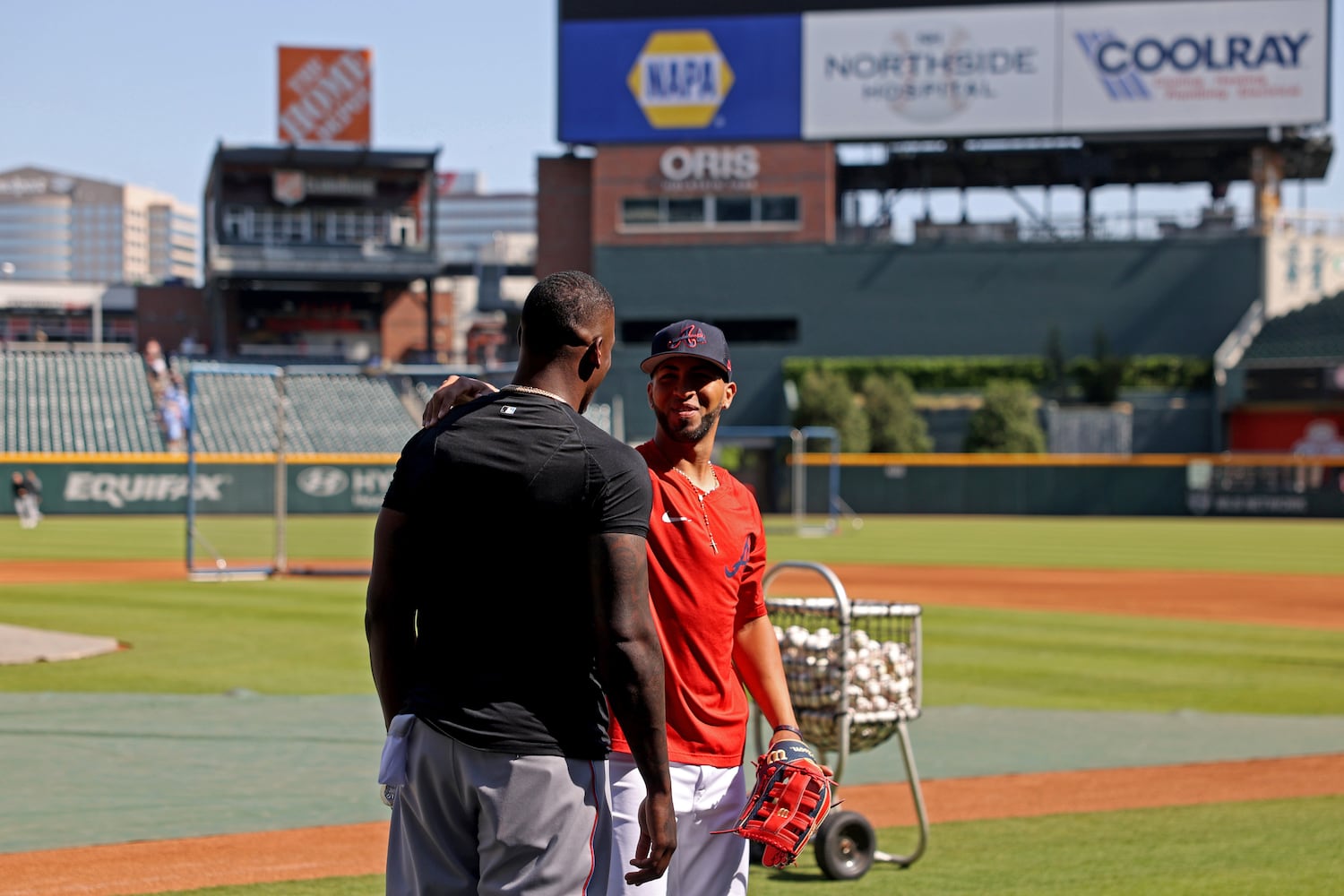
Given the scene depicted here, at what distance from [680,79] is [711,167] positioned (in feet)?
12.2

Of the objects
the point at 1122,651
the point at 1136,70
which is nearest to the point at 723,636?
the point at 1122,651

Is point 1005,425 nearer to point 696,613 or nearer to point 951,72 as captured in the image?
point 951,72

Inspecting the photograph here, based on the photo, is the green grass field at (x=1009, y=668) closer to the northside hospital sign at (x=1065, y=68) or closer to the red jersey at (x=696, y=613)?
the red jersey at (x=696, y=613)

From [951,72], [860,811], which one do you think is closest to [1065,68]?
[951,72]

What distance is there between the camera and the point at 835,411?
5391cm

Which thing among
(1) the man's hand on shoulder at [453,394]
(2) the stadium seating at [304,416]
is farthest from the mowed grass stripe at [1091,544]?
(1) the man's hand on shoulder at [453,394]

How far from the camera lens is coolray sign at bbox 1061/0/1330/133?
58375mm

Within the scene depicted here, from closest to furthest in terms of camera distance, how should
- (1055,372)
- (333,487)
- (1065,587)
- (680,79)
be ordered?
(1065,587) → (333,487) → (1055,372) → (680,79)

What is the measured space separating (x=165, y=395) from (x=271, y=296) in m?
29.4

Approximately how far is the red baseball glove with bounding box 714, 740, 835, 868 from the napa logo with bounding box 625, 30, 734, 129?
188 feet

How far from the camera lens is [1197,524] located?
1816 inches

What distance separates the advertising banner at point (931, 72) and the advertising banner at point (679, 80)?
4.10ft

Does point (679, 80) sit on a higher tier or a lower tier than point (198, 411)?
higher

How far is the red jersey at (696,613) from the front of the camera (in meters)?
4.09
